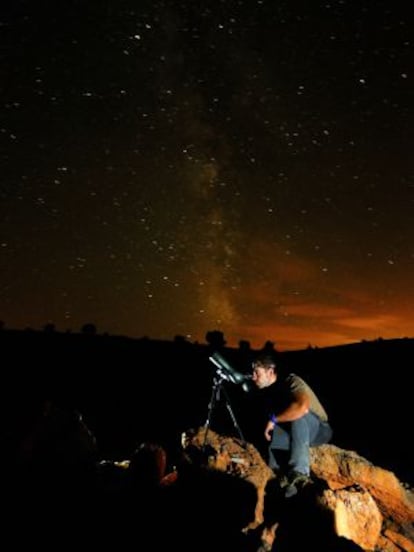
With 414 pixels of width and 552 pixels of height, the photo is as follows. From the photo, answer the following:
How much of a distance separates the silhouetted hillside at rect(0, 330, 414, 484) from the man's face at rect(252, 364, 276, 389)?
13.6 ft

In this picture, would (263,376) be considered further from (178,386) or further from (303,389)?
(178,386)

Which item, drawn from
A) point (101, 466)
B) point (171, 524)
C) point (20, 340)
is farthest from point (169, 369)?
point (171, 524)

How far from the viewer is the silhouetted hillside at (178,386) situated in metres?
11.1

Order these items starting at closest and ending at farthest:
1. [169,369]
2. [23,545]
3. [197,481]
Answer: [23,545]
[197,481]
[169,369]

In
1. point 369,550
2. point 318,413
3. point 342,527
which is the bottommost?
point 369,550

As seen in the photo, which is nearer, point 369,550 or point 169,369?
point 369,550

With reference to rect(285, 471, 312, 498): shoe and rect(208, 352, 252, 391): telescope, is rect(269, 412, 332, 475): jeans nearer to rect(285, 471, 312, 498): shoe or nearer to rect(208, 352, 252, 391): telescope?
rect(285, 471, 312, 498): shoe

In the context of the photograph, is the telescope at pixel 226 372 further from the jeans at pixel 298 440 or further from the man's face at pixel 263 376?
the jeans at pixel 298 440

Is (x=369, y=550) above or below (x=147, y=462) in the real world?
below

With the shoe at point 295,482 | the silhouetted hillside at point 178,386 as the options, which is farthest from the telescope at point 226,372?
the silhouetted hillside at point 178,386

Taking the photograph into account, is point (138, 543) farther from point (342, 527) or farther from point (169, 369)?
point (169, 369)

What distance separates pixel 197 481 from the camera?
4398mm

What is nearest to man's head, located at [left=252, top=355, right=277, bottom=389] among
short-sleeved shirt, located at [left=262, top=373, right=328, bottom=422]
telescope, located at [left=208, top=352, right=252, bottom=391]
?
short-sleeved shirt, located at [left=262, top=373, right=328, bottom=422]

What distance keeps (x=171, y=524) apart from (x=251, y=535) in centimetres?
70
